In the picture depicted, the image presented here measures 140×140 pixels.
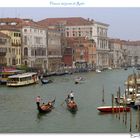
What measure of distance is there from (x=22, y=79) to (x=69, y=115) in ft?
9.13

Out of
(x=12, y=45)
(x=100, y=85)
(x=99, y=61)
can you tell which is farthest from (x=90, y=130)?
(x=12, y=45)

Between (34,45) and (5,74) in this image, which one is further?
(5,74)

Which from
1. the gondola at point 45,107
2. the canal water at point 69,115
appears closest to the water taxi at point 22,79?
the canal water at point 69,115

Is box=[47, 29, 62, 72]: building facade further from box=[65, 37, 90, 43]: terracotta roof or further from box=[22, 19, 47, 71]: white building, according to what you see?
box=[65, 37, 90, 43]: terracotta roof

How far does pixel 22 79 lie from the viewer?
670 cm

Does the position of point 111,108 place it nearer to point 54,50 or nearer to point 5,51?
point 54,50

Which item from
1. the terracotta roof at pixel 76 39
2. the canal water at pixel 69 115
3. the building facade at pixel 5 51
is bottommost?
the canal water at pixel 69 115

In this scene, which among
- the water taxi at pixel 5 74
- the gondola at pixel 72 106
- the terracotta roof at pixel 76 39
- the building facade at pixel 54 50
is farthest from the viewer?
the water taxi at pixel 5 74

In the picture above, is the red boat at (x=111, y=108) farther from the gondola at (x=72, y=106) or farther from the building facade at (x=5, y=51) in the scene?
the building facade at (x=5, y=51)

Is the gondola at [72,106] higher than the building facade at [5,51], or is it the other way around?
the building facade at [5,51]

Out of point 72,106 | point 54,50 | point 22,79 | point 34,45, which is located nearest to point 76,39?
point 72,106

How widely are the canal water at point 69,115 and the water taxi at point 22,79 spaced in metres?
1.54

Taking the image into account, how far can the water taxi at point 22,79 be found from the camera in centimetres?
665
